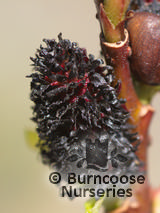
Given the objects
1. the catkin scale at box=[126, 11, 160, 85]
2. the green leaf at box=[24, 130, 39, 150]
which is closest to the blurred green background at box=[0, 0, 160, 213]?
the green leaf at box=[24, 130, 39, 150]

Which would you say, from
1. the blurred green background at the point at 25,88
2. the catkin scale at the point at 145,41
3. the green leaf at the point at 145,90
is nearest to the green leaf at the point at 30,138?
the green leaf at the point at 145,90

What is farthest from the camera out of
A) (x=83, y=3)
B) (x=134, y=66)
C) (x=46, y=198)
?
(x=83, y=3)

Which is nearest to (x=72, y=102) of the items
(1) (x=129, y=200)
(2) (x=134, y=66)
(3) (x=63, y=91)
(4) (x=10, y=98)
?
(3) (x=63, y=91)

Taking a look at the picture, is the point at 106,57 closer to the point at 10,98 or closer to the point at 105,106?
the point at 105,106

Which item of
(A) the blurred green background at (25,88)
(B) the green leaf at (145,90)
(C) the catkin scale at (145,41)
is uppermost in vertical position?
(C) the catkin scale at (145,41)

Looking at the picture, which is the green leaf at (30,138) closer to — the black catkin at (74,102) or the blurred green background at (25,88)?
the black catkin at (74,102)

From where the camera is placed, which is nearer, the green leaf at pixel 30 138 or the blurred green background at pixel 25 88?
the green leaf at pixel 30 138
